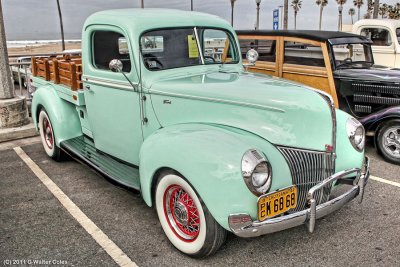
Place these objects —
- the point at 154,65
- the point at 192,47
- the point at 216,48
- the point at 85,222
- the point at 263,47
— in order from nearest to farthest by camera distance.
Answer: the point at 85,222 < the point at 154,65 < the point at 192,47 < the point at 216,48 < the point at 263,47

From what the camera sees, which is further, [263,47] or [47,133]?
[263,47]

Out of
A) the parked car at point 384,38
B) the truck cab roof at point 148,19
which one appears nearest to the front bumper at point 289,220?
the truck cab roof at point 148,19

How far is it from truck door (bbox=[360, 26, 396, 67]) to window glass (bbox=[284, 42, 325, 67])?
9.60 feet

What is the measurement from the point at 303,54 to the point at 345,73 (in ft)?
2.47

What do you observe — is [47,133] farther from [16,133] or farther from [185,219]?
[185,219]

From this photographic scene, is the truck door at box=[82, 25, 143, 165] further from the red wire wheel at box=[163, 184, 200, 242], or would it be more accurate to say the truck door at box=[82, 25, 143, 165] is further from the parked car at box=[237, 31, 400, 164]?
the parked car at box=[237, 31, 400, 164]

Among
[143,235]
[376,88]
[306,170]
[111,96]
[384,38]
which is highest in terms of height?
[384,38]

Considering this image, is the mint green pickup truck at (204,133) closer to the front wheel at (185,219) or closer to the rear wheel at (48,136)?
the front wheel at (185,219)

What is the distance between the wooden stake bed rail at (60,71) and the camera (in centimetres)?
446

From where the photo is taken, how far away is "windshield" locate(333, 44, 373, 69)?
5824 millimetres

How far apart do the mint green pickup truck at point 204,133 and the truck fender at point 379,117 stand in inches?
80.4

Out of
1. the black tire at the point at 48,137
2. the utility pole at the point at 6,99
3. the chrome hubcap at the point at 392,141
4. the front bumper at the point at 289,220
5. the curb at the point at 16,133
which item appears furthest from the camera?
the utility pole at the point at 6,99

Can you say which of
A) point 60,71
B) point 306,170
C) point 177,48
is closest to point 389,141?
point 306,170

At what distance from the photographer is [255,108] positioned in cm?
284
